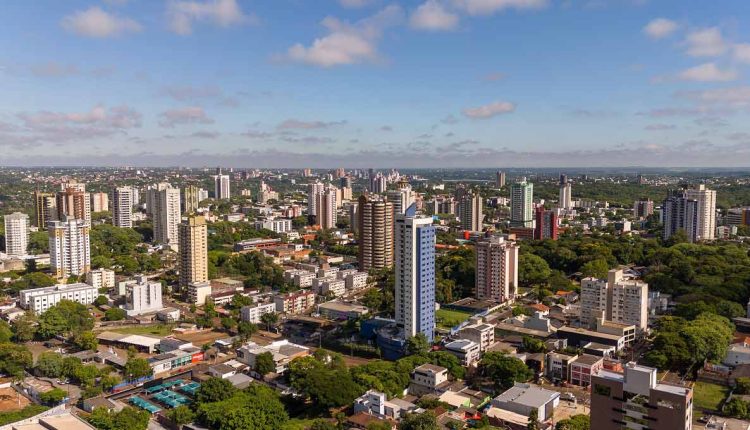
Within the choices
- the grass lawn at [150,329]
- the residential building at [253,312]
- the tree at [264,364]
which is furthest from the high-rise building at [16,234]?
the tree at [264,364]

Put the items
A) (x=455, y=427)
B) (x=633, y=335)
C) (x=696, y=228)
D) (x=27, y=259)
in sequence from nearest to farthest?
(x=455, y=427)
(x=633, y=335)
(x=27, y=259)
(x=696, y=228)

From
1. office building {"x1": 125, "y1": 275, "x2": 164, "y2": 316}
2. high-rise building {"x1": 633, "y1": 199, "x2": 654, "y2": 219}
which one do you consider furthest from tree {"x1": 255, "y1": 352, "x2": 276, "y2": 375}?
high-rise building {"x1": 633, "y1": 199, "x2": 654, "y2": 219}

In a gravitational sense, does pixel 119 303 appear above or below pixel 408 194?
below

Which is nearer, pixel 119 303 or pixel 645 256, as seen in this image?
pixel 119 303

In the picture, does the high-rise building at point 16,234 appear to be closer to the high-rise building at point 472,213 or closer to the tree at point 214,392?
the tree at point 214,392

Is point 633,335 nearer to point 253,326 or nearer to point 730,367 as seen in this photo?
point 730,367

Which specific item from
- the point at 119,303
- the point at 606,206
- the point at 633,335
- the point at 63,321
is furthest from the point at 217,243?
the point at 606,206

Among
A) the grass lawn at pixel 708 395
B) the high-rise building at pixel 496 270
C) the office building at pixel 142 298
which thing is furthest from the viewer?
the high-rise building at pixel 496 270
